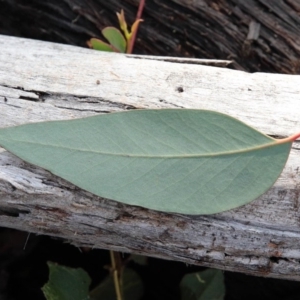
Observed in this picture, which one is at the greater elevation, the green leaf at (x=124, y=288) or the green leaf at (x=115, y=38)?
the green leaf at (x=115, y=38)

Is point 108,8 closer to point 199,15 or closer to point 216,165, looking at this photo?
point 199,15

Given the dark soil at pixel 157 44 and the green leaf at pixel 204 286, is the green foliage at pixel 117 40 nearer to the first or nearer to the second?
the dark soil at pixel 157 44

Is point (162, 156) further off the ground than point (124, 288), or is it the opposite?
point (162, 156)

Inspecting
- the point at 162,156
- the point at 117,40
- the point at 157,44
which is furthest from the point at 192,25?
the point at 162,156

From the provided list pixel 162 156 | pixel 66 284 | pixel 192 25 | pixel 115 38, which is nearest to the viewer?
pixel 162 156

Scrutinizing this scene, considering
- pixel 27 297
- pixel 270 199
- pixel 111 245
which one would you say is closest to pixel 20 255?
pixel 27 297

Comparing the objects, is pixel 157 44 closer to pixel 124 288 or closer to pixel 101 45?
pixel 101 45

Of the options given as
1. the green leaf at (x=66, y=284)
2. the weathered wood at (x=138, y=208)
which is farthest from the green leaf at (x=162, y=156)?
the green leaf at (x=66, y=284)
